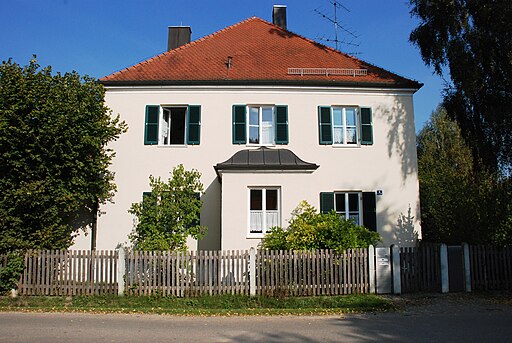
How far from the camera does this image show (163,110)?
16.6 m

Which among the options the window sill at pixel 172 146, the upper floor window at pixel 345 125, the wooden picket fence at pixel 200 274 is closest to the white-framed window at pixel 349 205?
the upper floor window at pixel 345 125

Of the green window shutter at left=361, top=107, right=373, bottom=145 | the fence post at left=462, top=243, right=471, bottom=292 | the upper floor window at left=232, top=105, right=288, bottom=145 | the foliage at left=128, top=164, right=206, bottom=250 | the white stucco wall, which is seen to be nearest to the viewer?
the fence post at left=462, top=243, right=471, bottom=292

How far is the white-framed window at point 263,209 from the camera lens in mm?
14047

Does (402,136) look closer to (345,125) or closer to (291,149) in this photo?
(345,125)

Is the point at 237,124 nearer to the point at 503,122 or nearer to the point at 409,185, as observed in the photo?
the point at 409,185

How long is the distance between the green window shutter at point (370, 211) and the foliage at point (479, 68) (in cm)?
392

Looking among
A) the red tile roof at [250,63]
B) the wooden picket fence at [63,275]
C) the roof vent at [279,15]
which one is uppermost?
the roof vent at [279,15]

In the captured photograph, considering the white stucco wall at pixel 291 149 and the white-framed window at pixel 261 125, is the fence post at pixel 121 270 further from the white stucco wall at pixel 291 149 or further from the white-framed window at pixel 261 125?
the white-framed window at pixel 261 125

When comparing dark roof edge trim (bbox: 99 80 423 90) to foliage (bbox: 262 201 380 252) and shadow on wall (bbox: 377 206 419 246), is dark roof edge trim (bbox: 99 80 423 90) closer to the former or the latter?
shadow on wall (bbox: 377 206 419 246)

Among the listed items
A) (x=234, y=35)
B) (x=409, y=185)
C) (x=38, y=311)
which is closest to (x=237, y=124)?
(x=234, y=35)

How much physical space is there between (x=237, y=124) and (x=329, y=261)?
6.82 m

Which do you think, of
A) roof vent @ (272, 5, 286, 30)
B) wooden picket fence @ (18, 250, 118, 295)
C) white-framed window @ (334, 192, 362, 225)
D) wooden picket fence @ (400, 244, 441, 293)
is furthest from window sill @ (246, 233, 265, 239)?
roof vent @ (272, 5, 286, 30)

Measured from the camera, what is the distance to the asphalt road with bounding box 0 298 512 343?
24.1 feet

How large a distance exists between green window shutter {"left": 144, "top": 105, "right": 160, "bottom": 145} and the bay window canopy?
3.28 m
